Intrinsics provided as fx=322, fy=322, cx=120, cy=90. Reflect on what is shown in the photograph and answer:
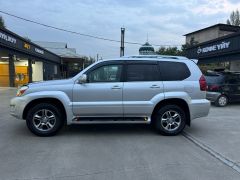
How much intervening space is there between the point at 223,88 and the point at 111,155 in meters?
9.84

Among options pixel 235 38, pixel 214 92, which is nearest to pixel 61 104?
pixel 214 92

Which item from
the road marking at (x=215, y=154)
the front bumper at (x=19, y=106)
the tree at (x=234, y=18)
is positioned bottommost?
the road marking at (x=215, y=154)

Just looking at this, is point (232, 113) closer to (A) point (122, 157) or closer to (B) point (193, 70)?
(B) point (193, 70)

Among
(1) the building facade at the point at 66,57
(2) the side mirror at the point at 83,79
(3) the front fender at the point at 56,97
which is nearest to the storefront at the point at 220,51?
(2) the side mirror at the point at 83,79

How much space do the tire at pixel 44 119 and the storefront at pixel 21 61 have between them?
48.6ft

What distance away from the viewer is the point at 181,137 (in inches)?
310

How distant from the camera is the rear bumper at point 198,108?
7.98 meters

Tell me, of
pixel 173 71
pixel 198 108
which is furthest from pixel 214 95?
pixel 173 71

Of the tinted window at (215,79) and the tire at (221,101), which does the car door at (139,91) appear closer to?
the tire at (221,101)

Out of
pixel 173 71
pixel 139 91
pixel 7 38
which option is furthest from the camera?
pixel 7 38

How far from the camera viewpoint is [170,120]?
7.98m

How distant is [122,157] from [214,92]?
963 cm

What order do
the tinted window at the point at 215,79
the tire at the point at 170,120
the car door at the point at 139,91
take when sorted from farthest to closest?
the tinted window at the point at 215,79
the tire at the point at 170,120
the car door at the point at 139,91

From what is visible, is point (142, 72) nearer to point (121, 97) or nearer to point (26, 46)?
point (121, 97)
